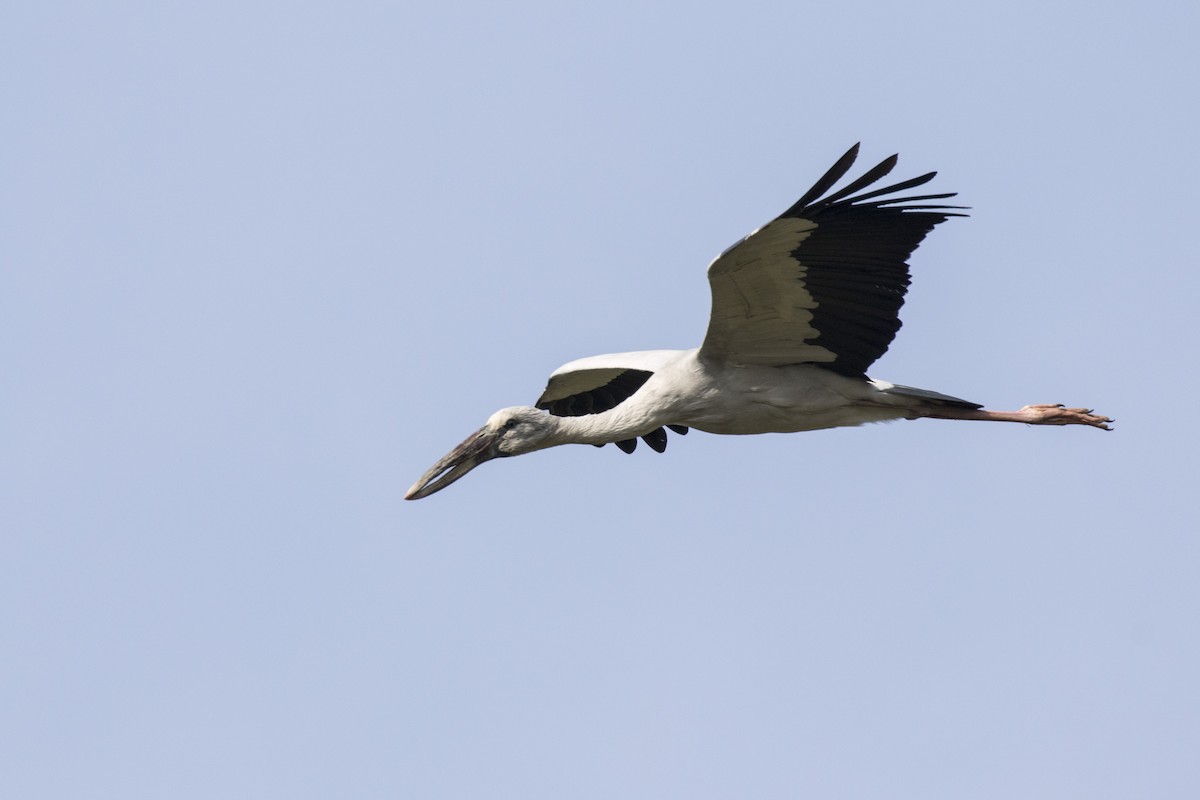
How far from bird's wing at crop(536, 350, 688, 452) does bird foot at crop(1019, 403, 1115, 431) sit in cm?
274

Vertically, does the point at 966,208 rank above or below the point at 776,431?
above

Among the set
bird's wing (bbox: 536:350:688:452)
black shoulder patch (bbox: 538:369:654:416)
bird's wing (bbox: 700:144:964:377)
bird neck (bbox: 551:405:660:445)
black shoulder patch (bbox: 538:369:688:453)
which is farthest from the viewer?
black shoulder patch (bbox: 538:369:654:416)

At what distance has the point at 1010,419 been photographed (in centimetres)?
1353

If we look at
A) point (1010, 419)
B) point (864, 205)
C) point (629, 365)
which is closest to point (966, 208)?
point (864, 205)

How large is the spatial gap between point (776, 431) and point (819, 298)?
4.17 ft

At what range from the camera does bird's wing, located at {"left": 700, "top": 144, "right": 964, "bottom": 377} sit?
11.8 metres

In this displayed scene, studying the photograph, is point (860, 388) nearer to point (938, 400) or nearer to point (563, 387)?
point (938, 400)

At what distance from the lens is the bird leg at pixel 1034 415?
13.4m

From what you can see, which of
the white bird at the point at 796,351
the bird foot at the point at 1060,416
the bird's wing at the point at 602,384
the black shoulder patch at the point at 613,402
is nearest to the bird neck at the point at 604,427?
the white bird at the point at 796,351

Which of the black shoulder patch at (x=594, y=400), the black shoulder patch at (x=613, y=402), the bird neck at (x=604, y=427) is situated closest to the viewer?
the bird neck at (x=604, y=427)

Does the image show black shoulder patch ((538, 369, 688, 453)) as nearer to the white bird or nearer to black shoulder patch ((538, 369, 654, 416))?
black shoulder patch ((538, 369, 654, 416))

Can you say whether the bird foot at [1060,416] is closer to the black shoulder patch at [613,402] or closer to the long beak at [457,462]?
the black shoulder patch at [613,402]

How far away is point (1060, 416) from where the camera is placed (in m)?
13.5

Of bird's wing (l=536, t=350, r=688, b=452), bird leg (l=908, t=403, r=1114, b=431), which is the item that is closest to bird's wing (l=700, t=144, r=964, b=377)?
bird leg (l=908, t=403, r=1114, b=431)
